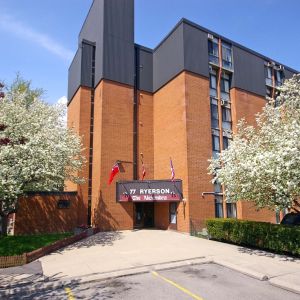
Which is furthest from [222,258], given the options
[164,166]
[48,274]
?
[164,166]

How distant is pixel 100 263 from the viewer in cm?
1421

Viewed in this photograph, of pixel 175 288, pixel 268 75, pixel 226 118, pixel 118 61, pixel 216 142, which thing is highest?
pixel 268 75

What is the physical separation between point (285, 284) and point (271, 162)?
16.6ft

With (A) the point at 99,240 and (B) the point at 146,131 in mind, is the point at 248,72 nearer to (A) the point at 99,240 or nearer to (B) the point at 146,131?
(B) the point at 146,131

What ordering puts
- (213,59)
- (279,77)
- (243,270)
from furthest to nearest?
(279,77), (213,59), (243,270)

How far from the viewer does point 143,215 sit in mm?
28484

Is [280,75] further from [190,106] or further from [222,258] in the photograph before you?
[222,258]

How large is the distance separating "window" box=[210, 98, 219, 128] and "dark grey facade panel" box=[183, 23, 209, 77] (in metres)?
2.63

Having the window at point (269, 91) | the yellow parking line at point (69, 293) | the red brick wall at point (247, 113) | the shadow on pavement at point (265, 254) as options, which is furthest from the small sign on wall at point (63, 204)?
the window at point (269, 91)

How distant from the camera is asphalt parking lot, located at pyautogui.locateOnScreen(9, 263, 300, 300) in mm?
9688

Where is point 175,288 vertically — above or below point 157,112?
below

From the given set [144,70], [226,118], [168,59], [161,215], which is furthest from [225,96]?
[161,215]

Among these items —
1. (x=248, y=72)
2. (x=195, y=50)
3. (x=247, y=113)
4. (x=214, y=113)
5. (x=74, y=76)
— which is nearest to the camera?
(x=195, y=50)

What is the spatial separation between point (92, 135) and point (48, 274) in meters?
18.7
